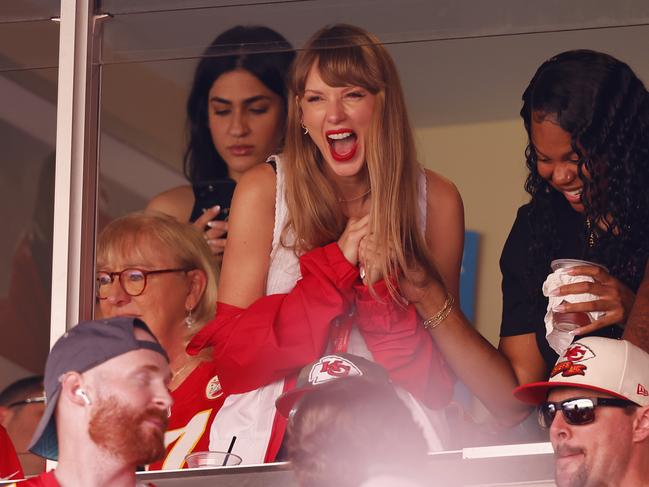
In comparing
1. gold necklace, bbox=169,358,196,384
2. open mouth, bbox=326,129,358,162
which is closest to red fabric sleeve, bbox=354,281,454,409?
→ open mouth, bbox=326,129,358,162

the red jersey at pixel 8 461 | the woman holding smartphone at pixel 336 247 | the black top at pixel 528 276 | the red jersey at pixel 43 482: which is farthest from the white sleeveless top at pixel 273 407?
the red jersey at pixel 43 482

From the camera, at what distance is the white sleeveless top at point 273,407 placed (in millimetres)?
4059

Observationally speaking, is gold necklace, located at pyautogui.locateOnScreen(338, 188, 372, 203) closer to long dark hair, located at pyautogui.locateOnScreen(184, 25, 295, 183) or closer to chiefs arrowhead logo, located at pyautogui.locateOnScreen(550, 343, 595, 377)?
long dark hair, located at pyautogui.locateOnScreen(184, 25, 295, 183)

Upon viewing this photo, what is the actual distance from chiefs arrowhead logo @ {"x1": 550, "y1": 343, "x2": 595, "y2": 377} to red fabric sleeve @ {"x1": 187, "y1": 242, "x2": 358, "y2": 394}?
0.77 metres

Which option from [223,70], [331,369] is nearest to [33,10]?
[223,70]

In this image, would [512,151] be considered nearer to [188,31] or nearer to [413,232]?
[413,232]

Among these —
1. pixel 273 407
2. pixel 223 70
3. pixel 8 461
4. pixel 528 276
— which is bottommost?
pixel 8 461

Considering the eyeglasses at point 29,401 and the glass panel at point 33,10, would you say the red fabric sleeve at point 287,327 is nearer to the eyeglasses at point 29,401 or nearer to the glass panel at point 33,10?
the eyeglasses at point 29,401

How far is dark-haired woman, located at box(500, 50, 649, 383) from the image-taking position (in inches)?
165

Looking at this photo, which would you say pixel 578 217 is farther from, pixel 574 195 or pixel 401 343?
pixel 401 343

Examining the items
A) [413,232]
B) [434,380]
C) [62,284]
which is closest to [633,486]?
[434,380]

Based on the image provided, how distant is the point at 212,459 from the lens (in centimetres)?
404

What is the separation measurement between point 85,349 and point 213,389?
1.20 metres

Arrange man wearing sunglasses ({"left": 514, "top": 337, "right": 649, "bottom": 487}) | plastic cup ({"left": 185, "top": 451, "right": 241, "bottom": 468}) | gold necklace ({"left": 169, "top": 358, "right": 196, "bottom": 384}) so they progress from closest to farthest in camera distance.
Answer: man wearing sunglasses ({"left": 514, "top": 337, "right": 649, "bottom": 487})
plastic cup ({"left": 185, "top": 451, "right": 241, "bottom": 468})
gold necklace ({"left": 169, "top": 358, "right": 196, "bottom": 384})
